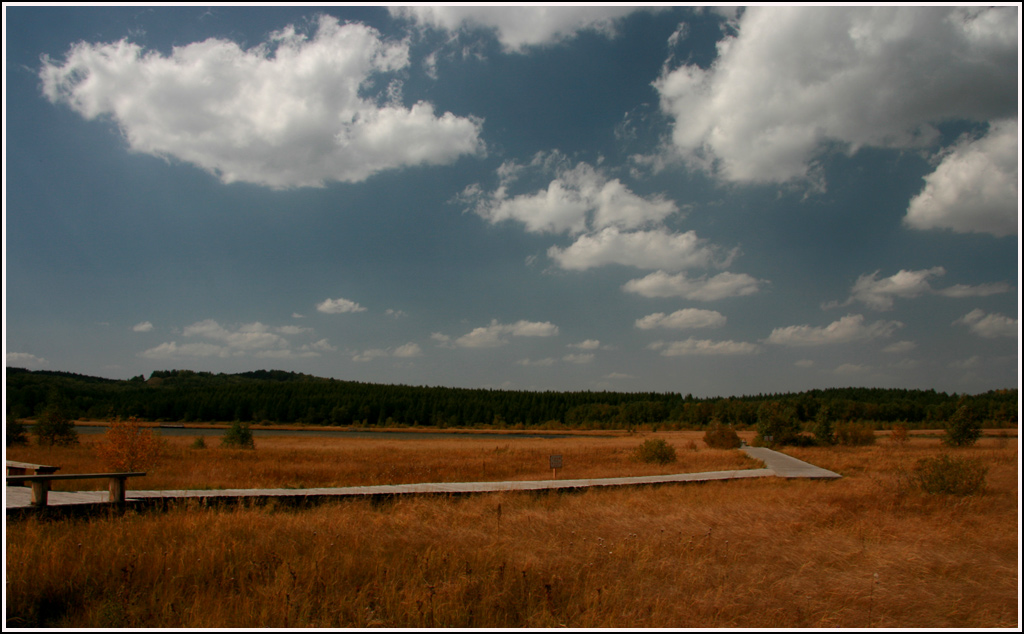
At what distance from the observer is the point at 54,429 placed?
33375mm

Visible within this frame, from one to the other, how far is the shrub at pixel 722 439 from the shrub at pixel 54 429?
49.2m

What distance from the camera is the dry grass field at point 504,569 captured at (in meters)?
6.18

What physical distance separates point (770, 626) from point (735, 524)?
18.8ft

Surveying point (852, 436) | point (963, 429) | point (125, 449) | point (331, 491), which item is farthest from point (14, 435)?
point (963, 429)

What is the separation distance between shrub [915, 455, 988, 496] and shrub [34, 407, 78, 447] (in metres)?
44.0

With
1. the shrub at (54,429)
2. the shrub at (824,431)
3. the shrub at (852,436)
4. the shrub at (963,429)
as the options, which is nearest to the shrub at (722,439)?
the shrub at (824,431)

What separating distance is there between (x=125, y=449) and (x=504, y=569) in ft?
78.0

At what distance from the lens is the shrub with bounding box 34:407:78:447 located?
33.3 m

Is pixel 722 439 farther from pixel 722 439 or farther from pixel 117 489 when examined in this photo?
pixel 117 489

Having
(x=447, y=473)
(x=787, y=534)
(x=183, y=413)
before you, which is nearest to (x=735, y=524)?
(x=787, y=534)

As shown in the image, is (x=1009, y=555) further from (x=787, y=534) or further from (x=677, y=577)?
(x=677, y=577)

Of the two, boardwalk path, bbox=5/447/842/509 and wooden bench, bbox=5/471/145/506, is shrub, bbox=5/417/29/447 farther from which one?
wooden bench, bbox=5/471/145/506

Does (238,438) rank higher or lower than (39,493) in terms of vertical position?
lower


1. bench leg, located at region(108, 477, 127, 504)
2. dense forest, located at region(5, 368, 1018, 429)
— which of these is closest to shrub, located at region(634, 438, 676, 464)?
bench leg, located at region(108, 477, 127, 504)
